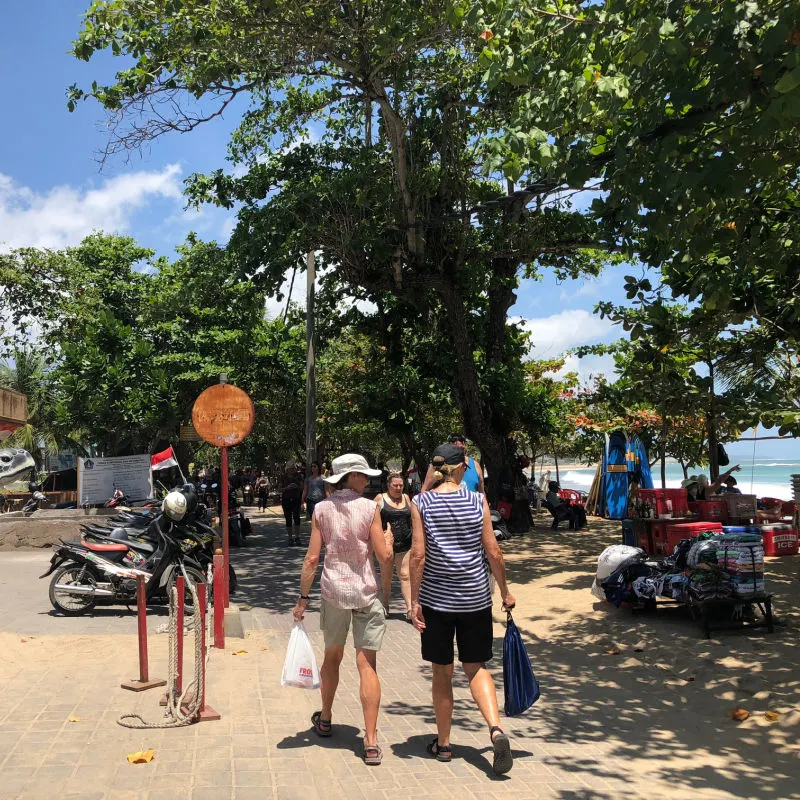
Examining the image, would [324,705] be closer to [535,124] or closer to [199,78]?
[535,124]

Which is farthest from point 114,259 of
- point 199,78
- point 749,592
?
point 749,592

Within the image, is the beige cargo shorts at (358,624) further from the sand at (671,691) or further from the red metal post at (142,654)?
the red metal post at (142,654)

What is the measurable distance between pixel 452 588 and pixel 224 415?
5.07 m

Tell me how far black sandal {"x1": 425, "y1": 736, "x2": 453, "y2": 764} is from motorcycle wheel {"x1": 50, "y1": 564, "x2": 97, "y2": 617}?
231 inches

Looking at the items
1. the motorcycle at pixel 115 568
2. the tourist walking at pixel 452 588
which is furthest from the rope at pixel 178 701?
the motorcycle at pixel 115 568

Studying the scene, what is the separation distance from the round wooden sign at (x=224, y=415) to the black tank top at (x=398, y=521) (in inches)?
75.5

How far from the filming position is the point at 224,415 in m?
9.20

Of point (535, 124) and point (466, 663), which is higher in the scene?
point (535, 124)

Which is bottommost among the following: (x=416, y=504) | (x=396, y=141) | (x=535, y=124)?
(x=416, y=504)

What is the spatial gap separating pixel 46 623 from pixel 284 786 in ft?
18.8

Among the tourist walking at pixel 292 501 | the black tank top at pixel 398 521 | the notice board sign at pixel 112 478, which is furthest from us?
the notice board sign at pixel 112 478

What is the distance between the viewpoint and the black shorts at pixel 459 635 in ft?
A: 15.6

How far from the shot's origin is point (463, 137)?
1492 cm

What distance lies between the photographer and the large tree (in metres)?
12.2
